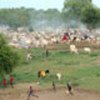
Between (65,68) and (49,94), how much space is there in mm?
7161

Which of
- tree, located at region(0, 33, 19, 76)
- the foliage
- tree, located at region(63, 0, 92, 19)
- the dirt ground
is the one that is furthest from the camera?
the foliage

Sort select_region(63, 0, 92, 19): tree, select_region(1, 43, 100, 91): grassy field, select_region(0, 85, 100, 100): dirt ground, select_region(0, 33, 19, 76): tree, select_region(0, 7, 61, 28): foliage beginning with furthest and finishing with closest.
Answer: select_region(0, 7, 61, 28): foliage
select_region(63, 0, 92, 19): tree
select_region(0, 33, 19, 76): tree
select_region(1, 43, 100, 91): grassy field
select_region(0, 85, 100, 100): dirt ground

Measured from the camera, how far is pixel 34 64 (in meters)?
36.5

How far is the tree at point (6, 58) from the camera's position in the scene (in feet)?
94.5

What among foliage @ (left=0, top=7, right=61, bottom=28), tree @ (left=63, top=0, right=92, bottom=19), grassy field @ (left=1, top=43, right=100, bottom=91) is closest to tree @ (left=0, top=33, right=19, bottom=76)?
grassy field @ (left=1, top=43, right=100, bottom=91)

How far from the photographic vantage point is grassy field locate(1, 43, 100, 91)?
93.5ft

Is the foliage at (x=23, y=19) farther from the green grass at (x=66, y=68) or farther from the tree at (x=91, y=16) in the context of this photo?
the green grass at (x=66, y=68)

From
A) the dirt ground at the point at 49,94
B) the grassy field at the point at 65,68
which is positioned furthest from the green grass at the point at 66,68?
the dirt ground at the point at 49,94

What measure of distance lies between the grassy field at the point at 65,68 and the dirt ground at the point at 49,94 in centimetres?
84

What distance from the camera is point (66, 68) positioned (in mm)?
33375

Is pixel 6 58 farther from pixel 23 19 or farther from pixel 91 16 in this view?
pixel 23 19

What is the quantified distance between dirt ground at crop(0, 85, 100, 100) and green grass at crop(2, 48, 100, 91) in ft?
2.82

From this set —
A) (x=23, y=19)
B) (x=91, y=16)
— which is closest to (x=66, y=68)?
(x=91, y=16)

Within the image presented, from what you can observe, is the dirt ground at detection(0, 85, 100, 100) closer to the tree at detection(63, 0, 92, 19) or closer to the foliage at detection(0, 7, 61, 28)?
the tree at detection(63, 0, 92, 19)
